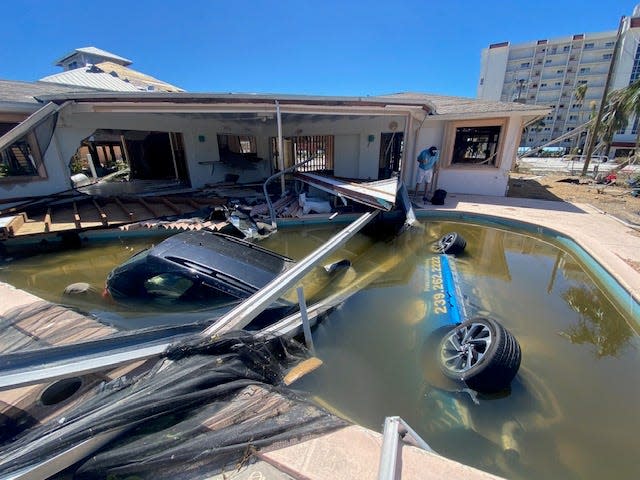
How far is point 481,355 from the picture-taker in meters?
2.77

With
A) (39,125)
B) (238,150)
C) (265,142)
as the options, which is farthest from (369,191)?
(39,125)

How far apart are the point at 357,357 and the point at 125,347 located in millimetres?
2386

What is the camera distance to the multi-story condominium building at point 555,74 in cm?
5047

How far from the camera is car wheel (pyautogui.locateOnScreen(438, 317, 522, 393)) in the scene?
263 cm

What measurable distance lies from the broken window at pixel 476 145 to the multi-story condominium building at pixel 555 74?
169 ft

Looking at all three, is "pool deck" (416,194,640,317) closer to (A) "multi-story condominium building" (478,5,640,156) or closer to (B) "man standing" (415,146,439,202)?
(B) "man standing" (415,146,439,202)

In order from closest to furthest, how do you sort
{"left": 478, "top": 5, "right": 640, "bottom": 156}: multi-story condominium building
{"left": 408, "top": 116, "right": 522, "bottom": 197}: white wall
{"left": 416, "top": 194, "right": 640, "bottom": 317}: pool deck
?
{"left": 416, "top": 194, "right": 640, "bottom": 317}: pool deck
{"left": 408, "top": 116, "right": 522, "bottom": 197}: white wall
{"left": 478, "top": 5, "right": 640, "bottom": 156}: multi-story condominium building

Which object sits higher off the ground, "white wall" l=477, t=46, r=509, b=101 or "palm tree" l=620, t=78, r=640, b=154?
"white wall" l=477, t=46, r=509, b=101

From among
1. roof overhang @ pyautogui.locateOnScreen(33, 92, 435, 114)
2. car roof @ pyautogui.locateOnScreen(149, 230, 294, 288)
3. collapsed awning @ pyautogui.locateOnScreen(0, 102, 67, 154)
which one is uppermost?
roof overhang @ pyautogui.locateOnScreen(33, 92, 435, 114)

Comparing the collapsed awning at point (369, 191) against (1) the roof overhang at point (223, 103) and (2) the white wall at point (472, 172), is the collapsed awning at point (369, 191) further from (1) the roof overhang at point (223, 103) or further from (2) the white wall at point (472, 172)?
(2) the white wall at point (472, 172)

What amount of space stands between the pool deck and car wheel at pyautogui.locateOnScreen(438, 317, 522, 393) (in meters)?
2.88

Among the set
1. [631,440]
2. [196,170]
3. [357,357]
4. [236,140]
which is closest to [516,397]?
[631,440]

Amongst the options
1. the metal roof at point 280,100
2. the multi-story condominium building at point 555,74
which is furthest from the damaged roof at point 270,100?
the multi-story condominium building at point 555,74

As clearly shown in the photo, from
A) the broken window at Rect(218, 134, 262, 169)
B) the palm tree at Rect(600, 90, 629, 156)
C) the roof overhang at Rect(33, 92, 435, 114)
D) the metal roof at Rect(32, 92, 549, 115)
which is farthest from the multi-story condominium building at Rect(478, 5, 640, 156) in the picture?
the roof overhang at Rect(33, 92, 435, 114)
